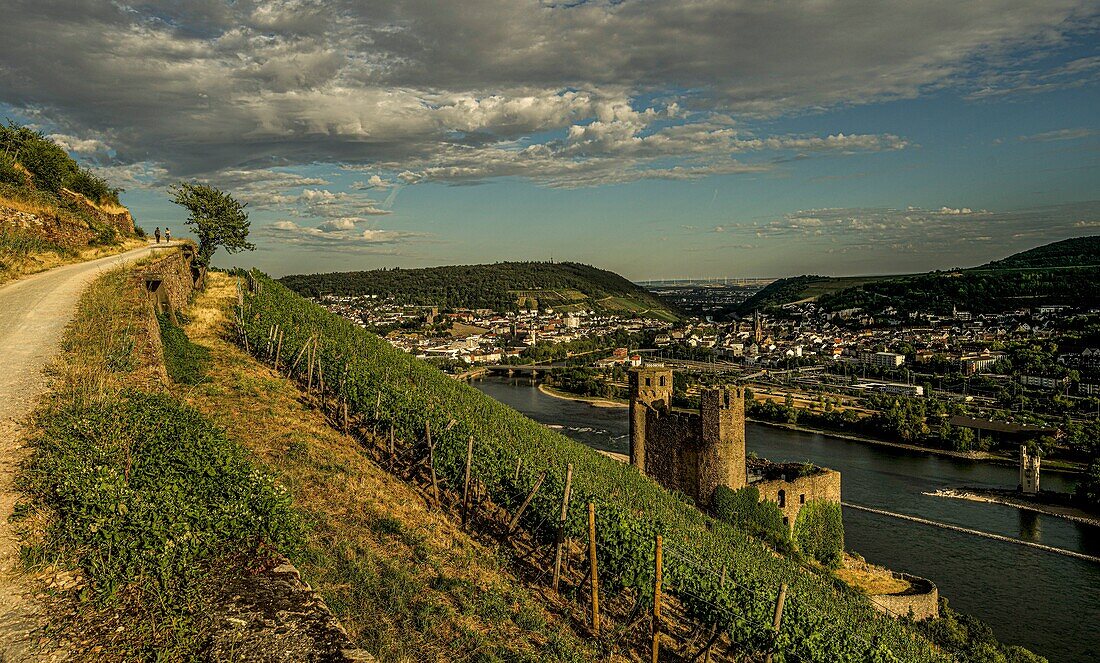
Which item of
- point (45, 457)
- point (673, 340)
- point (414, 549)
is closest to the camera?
point (45, 457)

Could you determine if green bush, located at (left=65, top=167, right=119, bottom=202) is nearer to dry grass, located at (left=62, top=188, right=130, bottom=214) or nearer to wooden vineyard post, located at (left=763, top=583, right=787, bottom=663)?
dry grass, located at (left=62, top=188, right=130, bottom=214)

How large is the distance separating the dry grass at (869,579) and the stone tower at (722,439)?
468 centimetres

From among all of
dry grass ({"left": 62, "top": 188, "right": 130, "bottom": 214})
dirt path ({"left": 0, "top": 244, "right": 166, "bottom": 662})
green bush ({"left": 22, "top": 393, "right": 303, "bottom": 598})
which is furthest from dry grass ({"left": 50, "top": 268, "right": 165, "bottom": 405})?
dry grass ({"left": 62, "top": 188, "right": 130, "bottom": 214})

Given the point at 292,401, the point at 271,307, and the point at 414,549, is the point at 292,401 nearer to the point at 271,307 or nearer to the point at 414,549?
the point at 414,549

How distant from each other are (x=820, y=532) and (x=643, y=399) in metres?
7.73

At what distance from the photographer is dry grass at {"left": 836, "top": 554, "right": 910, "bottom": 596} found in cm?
2106

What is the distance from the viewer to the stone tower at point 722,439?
21906 mm

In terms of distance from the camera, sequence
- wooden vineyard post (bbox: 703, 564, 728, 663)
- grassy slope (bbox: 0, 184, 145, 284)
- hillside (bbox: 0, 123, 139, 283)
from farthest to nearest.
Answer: hillside (bbox: 0, 123, 139, 283)
grassy slope (bbox: 0, 184, 145, 284)
wooden vineyard post (bbox: 703, 564, 728, 663)

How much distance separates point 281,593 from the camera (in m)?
5.12

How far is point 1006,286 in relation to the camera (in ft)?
427

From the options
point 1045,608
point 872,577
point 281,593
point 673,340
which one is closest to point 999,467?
point 1045,608

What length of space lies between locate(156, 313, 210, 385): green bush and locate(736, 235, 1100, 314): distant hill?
5247 inches

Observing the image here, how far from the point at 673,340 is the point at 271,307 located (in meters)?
116

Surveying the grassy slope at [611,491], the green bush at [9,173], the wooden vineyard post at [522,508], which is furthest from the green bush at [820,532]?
the green bush at [9,173]
